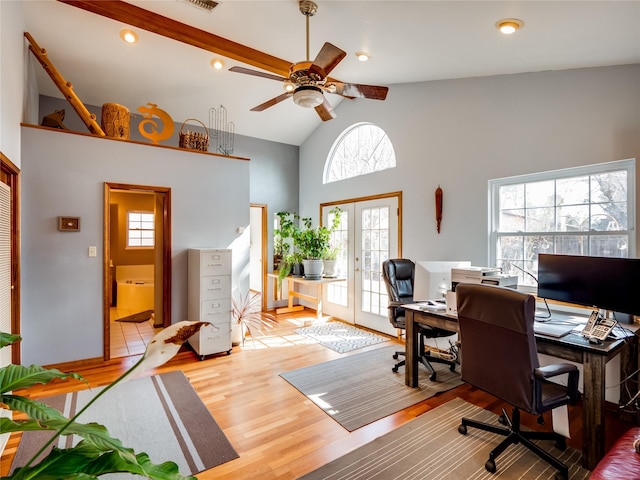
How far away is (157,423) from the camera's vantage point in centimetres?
247

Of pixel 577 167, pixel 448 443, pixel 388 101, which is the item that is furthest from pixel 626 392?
pixel 388 101

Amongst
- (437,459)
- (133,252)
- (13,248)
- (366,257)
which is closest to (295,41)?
(366,257)

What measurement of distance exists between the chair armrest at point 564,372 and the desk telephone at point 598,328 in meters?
0.29

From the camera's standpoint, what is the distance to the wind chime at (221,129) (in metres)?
5.09

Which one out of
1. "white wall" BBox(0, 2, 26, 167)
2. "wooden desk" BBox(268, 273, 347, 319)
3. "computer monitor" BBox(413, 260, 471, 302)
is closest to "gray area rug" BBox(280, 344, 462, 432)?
"computer monitor" BBox(413, 260, 471, 302)

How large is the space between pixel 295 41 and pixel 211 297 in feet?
9.57

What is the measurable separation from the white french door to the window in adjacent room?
4.00m

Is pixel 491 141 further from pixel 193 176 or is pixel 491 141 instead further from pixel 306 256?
pixel 193 176

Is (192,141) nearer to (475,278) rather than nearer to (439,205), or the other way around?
(439,205)

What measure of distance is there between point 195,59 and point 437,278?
12.0ft

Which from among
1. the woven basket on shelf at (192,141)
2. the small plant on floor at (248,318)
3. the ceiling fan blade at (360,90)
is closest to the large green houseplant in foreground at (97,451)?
the ceiling fan blade at (360,90)

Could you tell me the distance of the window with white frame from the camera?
2.75 metres

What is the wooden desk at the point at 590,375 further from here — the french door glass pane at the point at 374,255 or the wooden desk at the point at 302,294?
the wooden desk at the point at 302,294

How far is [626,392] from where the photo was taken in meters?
2.57
